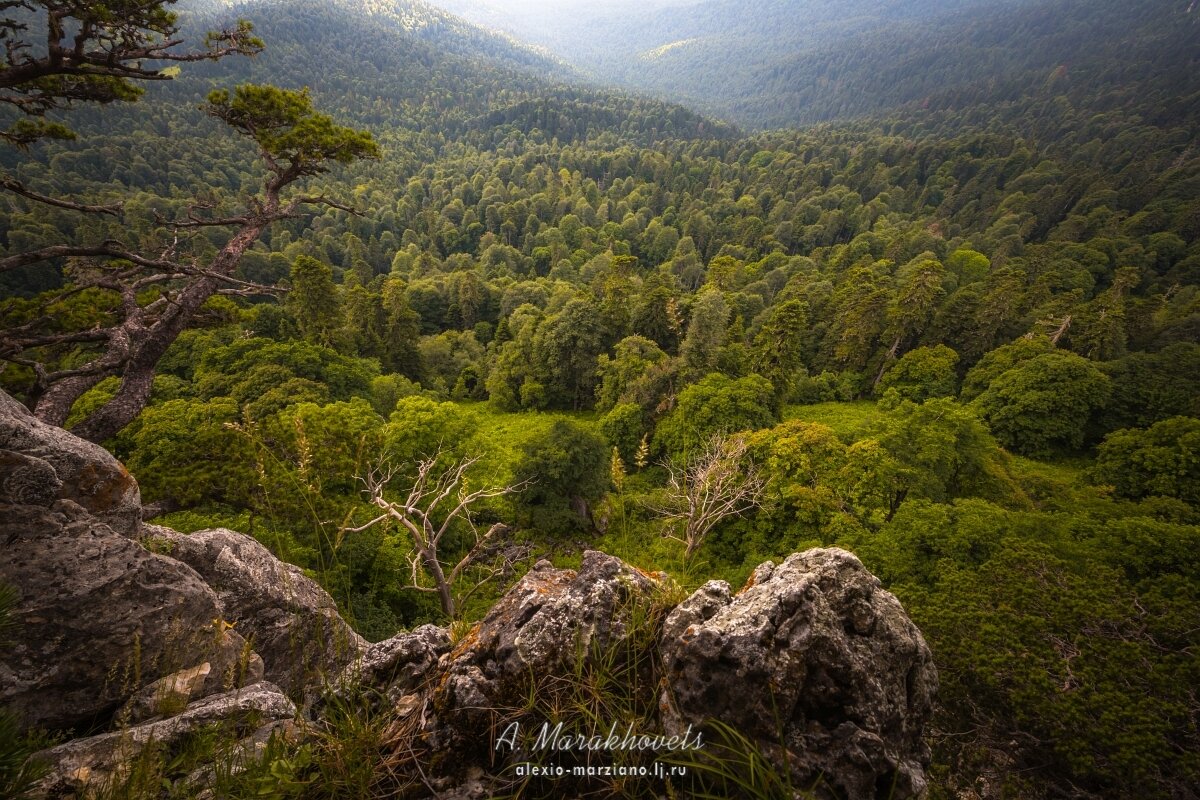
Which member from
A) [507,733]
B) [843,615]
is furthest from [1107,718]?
[507,733]

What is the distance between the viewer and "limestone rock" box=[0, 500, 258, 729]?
4199 mm

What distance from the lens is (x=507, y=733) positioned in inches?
138

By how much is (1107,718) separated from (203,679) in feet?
48.5

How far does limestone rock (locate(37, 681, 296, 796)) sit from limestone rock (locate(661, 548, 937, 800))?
3.36 meters

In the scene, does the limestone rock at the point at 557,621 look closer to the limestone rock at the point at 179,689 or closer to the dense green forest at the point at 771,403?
the dense green forest at the point at 771,403

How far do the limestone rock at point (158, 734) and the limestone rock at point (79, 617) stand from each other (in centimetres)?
41

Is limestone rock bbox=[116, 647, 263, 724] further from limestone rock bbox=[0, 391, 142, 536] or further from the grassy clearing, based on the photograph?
the grassy clearing

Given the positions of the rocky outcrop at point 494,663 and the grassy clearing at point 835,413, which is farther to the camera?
the grassy clearing at point 835,413

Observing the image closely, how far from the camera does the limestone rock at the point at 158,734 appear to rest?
3.15 metres

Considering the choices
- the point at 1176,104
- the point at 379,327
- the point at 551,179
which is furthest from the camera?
the point at 1176,104

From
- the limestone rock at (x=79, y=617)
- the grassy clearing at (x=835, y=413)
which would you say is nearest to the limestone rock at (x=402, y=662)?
the limestone rock at (x=79, y=617)

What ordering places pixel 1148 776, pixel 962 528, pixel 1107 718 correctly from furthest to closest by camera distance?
1. pixel 962 528
2. pixel 1107 718
3. pixel 1148 776

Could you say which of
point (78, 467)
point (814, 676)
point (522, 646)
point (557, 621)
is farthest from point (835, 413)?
point (78, 467)

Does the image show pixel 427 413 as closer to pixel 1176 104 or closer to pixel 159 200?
pixel 159 200
